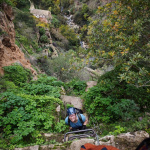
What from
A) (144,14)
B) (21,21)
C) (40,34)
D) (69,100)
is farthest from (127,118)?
(40,34)

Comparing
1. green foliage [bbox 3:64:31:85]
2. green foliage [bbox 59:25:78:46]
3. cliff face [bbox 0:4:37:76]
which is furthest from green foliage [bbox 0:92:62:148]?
green foliage [bbox 59:25:78:46]

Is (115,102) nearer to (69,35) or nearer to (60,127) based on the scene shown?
(60,127)

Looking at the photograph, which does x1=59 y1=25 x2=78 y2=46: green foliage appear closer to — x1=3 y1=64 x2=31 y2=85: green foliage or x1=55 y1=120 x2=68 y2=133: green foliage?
x1=3 y1=64 x2=31 y2=85: green foliage

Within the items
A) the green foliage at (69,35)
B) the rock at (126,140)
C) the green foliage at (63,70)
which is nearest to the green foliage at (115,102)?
the rock at (126,140)

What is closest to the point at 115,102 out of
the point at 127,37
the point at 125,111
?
the point at 125,111

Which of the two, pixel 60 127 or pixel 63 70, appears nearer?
pixel 60 127

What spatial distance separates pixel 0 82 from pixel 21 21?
778 inches

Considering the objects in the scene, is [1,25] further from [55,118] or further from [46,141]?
[46,141]

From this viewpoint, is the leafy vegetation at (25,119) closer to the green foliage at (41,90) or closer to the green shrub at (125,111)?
the green foliage at (41,90)

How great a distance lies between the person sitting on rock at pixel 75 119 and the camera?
11.9 ft

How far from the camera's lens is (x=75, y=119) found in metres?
3.73

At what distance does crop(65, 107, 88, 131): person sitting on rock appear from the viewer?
3631 mm

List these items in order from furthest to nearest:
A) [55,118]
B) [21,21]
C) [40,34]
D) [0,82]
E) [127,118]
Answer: [40,34], [21,21], [0,82], [55,118], [127,118]

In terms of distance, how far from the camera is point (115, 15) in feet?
15.4
